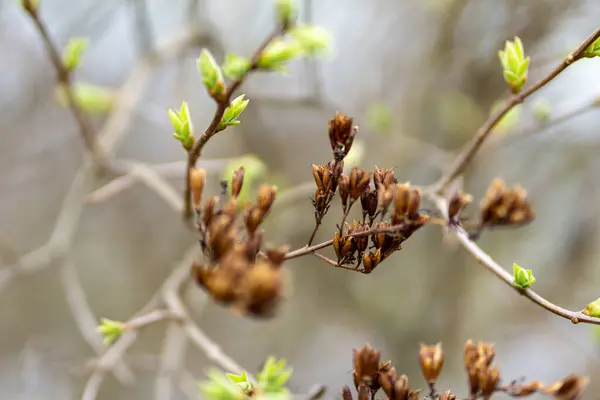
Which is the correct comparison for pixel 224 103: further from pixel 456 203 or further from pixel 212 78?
pixel 456 203

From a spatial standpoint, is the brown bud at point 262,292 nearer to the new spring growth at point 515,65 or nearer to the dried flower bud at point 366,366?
the dried flower bud at point 366,366

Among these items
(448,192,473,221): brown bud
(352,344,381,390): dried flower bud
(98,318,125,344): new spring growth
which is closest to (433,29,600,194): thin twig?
(448,192,473,221): brown bud

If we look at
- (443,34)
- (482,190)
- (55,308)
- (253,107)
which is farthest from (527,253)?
(55,308)

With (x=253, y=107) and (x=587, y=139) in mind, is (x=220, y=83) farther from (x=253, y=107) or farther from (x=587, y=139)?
(x=587, y=139)

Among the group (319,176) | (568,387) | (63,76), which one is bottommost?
(568,387)

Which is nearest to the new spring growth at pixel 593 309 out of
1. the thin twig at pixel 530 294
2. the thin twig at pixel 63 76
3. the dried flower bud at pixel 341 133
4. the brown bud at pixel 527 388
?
the thin twig at pixel 530 294

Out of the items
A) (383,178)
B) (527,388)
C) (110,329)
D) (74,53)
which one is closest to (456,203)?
(383,178)
